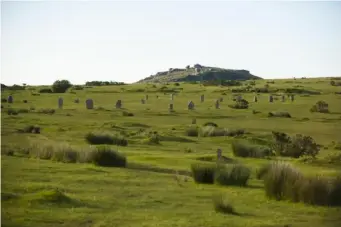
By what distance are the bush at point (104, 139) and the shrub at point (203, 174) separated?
1178 centimetres

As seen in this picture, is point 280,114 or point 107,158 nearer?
point 107,158

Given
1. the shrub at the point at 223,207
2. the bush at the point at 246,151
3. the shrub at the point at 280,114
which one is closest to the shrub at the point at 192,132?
the bush at the point at 246,151

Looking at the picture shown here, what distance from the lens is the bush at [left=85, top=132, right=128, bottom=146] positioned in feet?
100

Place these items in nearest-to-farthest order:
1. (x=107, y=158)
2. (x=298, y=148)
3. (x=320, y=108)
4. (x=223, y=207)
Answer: (x=223, y=207)
(x=107, y=158)
(x=298, y=148)
(x=320, y=108)

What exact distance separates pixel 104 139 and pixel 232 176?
13.0m

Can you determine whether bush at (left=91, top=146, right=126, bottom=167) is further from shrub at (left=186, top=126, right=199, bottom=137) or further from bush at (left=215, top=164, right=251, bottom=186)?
shrub at (left=186, top=126, right=199, bottom=137)

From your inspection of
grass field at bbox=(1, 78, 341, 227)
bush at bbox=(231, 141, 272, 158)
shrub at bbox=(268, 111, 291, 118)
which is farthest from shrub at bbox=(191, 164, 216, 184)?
shrub at bbox=(268, 111, 291, 118)

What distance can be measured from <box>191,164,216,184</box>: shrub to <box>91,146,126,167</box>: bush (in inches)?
154

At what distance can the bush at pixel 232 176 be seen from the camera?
19203mm

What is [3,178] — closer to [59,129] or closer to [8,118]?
[59,129]

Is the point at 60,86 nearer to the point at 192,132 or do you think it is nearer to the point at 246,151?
the point at 192,132

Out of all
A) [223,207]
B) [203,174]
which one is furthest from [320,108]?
[223,207]

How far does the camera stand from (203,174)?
19.4 meters

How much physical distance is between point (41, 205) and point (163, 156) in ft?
41.0
